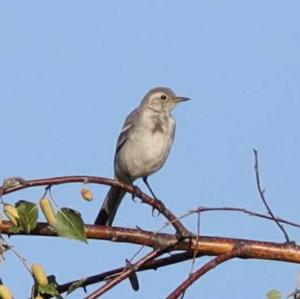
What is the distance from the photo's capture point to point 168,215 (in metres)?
3.76

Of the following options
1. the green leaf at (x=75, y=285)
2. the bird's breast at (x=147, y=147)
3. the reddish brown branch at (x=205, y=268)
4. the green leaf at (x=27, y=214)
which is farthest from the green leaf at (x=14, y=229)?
the bird's breast at (x=147, y=147)

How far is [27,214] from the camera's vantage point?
341 cm

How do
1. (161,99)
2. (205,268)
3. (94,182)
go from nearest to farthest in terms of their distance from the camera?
1. (205,268)
2. (94,182)
3. (161,99)

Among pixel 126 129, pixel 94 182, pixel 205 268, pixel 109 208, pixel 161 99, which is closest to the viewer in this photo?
pixel 205 268

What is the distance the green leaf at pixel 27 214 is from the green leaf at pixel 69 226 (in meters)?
0.08

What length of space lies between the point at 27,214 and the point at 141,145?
559 cm

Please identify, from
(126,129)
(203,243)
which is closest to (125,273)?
(203,243)

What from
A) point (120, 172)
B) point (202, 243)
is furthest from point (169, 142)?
point (202, 243)

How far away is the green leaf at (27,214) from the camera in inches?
134

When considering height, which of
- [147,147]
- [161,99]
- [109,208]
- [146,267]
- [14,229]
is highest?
[14,229]

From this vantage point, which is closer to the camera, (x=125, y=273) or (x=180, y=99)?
(x=125, y=273)

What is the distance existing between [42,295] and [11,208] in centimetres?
30

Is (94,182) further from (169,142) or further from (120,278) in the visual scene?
(169,142)

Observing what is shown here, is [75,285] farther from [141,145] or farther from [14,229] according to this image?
[141,145]
